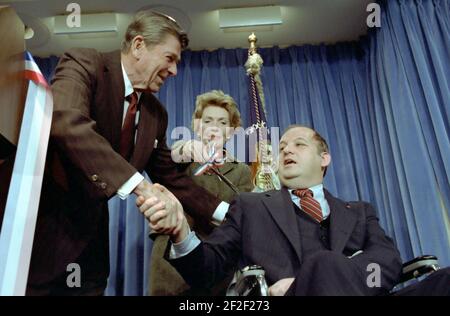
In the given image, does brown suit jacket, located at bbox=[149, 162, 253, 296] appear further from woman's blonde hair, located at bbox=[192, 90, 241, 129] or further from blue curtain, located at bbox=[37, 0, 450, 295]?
blue curtain, located at bbox=[37, 0, 450, 295]

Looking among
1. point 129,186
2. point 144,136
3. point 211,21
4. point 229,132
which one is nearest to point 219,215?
point 144,136

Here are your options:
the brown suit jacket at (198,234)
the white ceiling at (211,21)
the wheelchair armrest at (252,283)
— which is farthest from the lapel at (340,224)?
the white ceiling at (211,21)

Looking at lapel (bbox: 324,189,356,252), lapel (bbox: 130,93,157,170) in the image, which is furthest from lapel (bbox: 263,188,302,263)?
lapel (bbox: 130,93,157,170)

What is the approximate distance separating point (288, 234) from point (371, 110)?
1680 millimetres

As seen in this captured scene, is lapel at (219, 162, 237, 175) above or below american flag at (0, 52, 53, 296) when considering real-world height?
above

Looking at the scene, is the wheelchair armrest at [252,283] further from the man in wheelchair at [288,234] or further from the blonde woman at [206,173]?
the blonde woman at [206,173]

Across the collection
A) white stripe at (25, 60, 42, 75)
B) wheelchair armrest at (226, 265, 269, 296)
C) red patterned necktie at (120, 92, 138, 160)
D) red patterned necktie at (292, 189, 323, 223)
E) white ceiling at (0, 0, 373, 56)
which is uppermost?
white ceiling at (0, 0, 373, 56)

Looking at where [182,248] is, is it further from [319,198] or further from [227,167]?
[227,167]

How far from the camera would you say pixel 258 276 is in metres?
1.14

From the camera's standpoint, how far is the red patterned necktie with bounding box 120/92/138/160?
5.47ft

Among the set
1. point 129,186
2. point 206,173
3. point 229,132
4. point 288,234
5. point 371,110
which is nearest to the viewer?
point 129,186

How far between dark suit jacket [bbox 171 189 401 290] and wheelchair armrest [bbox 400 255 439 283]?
0.03 m

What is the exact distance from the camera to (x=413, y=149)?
7.72 feet

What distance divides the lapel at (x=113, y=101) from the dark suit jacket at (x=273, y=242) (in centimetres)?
51
